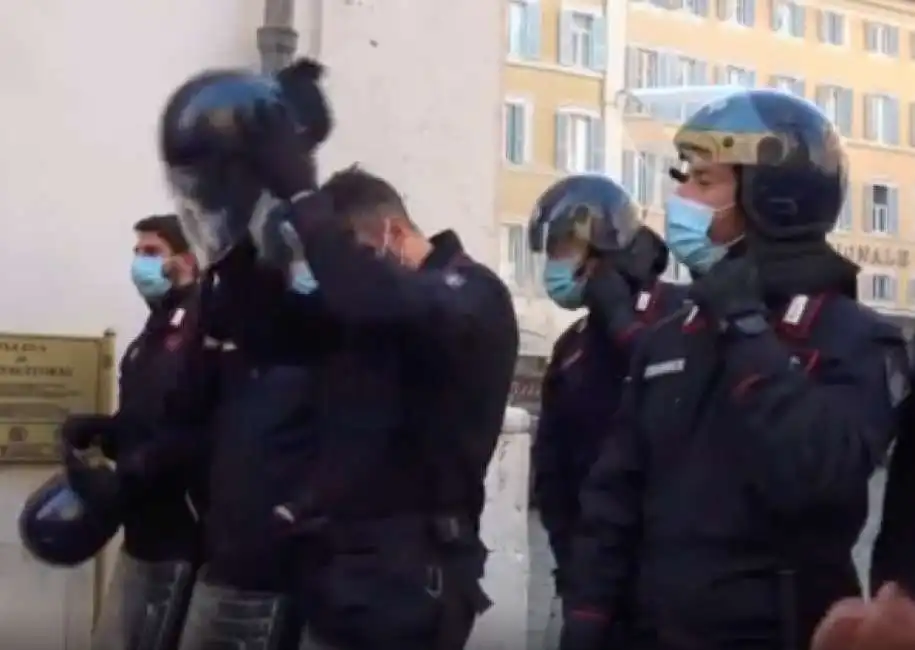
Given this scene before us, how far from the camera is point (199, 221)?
177 inches

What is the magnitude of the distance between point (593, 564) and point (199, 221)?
1.18 metres

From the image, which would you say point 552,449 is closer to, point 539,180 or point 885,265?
point 539,180

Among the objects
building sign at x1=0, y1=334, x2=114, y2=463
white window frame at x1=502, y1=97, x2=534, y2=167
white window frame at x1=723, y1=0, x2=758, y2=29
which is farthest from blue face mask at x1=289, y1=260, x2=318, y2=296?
white window frame at x1=723, y1=0, x2=758, y2=29

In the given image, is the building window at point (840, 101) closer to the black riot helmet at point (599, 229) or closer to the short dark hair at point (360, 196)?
the black riot helmet at point (599, 229)

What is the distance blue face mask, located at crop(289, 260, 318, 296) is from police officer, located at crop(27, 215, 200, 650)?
94 centimetres

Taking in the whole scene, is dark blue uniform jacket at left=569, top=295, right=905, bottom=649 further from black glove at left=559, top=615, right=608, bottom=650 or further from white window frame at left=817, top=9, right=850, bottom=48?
white window frame at left=817, top=9, right=850, bottom=48

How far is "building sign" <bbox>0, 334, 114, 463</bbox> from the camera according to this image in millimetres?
7031

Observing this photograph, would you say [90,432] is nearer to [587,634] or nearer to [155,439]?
[155,439]

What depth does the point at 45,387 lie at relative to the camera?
709cm

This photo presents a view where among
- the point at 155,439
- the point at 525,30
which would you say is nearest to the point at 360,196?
the point at 155,439

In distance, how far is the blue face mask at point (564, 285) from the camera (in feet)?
20.4

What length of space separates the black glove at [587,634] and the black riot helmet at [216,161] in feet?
3.63

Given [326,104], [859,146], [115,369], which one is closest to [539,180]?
[859,146]

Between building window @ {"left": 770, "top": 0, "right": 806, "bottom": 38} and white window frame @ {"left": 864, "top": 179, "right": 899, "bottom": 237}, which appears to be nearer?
building window @ {"left": 770, "top": 0, "right": 806, "bottom": 38}
